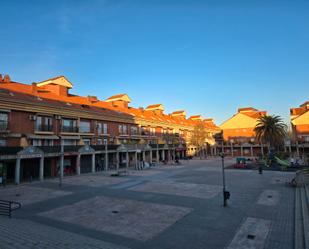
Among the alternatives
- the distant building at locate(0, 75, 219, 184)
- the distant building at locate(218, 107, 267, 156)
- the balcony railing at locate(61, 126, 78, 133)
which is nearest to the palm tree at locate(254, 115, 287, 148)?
the distant building at locate(218, 107, 267, 156)

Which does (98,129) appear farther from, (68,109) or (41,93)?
(41,93)

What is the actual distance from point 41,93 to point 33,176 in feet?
39.6

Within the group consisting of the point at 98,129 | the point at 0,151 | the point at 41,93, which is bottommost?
the point at 0,151

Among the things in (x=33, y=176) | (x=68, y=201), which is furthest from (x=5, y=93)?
(x=68, y=201)

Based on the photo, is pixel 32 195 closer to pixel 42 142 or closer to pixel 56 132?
pixel 42 142

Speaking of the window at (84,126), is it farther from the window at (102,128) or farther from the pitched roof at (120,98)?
the pitched roof at (120,98)

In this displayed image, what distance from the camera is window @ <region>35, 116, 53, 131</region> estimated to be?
2736 centimetres

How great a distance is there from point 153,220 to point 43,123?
22.6 metres

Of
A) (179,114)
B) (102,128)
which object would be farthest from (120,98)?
(179,114)

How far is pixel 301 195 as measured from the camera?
15.6 m

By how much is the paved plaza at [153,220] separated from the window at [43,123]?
36.9 ft

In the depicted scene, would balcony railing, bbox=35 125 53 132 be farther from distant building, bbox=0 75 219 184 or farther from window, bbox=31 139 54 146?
window, bbox=31 139 54 146

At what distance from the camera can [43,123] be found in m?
28.0

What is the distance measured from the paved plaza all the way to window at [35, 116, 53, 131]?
36.9 feet
